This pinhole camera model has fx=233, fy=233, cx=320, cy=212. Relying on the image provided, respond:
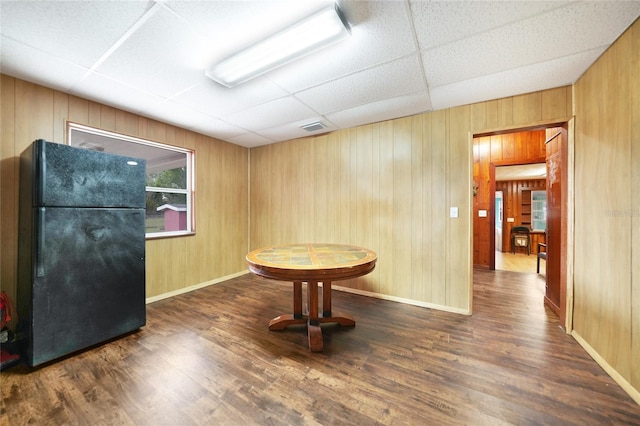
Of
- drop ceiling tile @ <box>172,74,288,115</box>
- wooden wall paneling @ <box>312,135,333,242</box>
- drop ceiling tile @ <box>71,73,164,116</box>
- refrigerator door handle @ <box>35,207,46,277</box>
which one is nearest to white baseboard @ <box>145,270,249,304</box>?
refrigerator door handle @ <box>35,207,46,277</box>

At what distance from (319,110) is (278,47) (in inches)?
48.6

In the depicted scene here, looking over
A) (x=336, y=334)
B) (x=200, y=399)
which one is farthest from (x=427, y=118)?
(x=200, y=399)

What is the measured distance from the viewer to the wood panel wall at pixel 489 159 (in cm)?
454

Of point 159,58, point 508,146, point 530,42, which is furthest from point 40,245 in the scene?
point 508,146

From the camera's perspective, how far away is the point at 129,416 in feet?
4.55

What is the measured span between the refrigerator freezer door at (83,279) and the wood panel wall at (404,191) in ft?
7.62

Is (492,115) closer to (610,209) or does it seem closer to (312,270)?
(610,209)

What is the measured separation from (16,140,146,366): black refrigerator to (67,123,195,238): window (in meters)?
0.88

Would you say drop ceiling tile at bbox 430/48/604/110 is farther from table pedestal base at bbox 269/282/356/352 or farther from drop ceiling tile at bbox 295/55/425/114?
table pedestal base at bbox 269/282/356/352

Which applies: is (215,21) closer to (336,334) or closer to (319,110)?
(319,110)

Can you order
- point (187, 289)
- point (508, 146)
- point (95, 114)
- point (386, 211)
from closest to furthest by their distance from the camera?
point (95, 114) → point (386, 211) → point (187, 289) → point (508, 146)

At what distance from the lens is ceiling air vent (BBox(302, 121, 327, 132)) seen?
3.36m

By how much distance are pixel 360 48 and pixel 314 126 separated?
1.73m

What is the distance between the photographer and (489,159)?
4.99m
